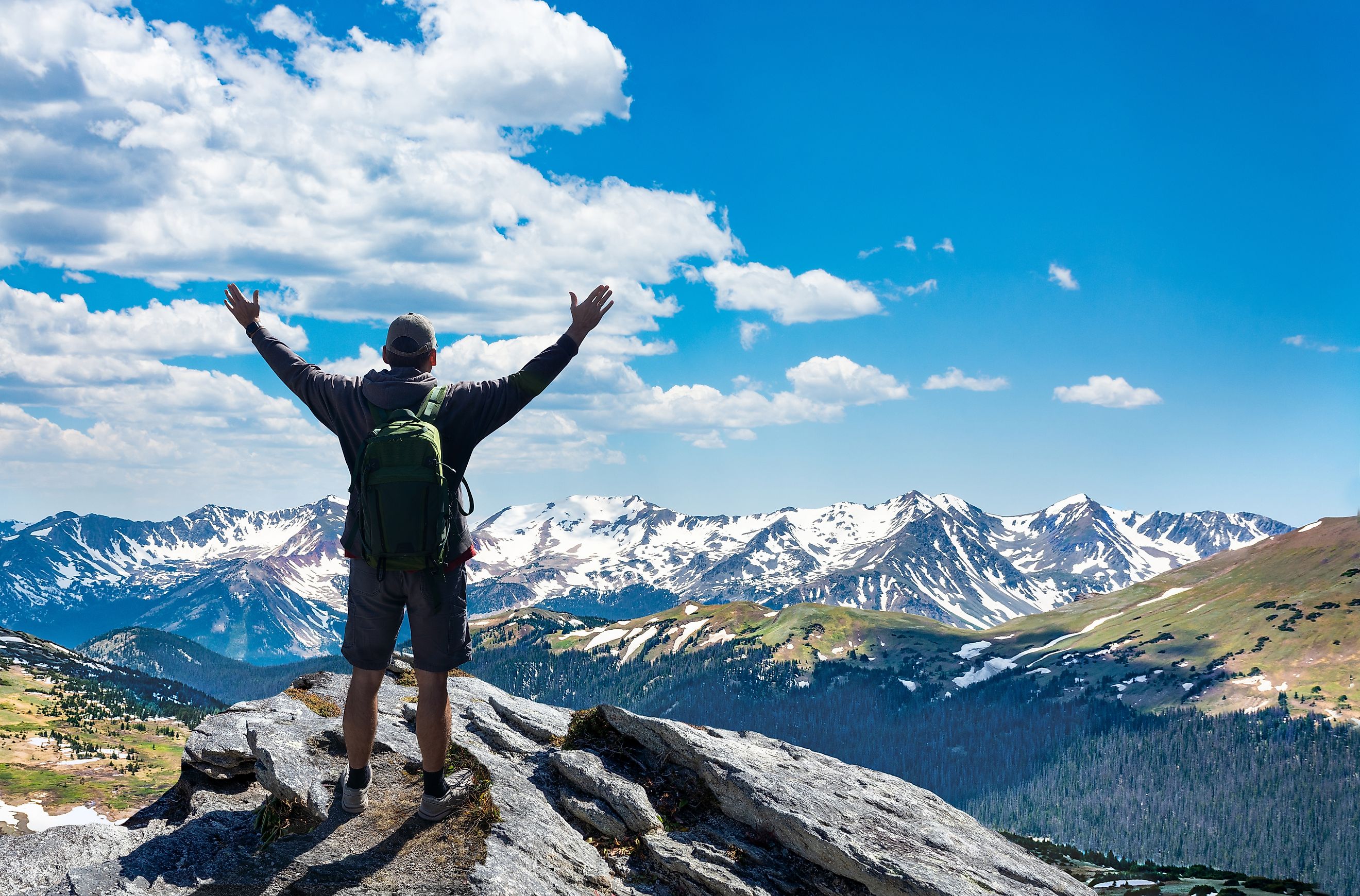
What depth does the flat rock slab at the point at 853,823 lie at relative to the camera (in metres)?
14.1

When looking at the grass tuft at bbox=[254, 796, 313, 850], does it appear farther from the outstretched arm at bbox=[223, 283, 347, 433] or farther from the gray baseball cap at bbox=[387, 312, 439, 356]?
the gray baseball cap at bbox=[387, 312, 439, 356]

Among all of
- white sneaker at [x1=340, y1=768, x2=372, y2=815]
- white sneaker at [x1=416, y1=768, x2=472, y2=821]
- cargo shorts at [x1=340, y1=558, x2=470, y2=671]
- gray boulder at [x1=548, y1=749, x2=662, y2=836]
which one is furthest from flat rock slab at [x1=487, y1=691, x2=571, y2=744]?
cargo shorts at [x1=340, y1=558, x2=470, y2=671]

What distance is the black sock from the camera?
13.1 meters

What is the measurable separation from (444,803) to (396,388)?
6.41 meters

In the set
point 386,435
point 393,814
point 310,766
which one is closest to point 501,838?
point 393,814

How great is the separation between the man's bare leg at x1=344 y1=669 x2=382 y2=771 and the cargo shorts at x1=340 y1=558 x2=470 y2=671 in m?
0.38

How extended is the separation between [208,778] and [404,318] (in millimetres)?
11295

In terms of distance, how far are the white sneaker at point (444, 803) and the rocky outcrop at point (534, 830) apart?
0.19 metres

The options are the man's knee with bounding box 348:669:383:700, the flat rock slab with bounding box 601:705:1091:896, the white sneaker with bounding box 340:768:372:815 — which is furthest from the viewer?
the flat rock slab with bounding box 601:705:1091:896

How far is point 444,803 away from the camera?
13.2 m

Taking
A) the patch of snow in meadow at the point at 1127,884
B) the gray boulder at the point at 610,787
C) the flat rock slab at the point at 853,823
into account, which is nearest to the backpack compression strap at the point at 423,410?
the gray boulder at the point at 610,787

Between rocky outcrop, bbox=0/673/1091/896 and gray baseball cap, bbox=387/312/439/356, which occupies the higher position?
gray baseball cap, bbox=387/312/439/356

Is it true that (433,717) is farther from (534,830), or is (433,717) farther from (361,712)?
(534,830)

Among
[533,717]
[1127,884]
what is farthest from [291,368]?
[1127,884]
